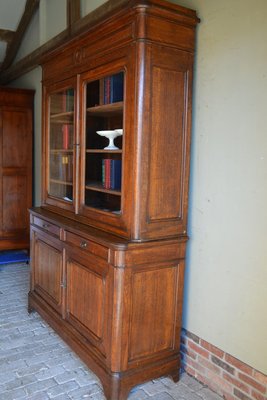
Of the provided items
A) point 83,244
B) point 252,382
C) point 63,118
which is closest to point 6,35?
point 63,118

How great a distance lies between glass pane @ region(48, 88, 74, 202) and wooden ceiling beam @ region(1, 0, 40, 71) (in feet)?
6.67

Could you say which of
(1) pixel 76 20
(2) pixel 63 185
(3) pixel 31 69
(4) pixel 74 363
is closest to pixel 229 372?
(4) pixel 74 363

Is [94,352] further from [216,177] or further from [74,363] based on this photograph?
[216,177]

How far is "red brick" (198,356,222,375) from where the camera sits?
231 cm

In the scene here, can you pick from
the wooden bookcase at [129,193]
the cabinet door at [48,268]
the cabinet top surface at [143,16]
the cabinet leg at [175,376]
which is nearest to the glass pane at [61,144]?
the wooden bookcase at [129,193]

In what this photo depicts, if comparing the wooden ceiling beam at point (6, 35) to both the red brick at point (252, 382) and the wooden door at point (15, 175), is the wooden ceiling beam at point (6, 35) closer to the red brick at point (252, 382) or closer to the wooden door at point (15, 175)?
the wooden door at point (15, 175)

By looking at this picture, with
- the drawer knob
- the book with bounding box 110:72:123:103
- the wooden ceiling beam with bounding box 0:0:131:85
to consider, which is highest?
the wooden ceiling beam with bounding box 0:0:131:85

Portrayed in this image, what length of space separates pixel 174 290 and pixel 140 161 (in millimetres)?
848

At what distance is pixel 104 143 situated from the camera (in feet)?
8.35

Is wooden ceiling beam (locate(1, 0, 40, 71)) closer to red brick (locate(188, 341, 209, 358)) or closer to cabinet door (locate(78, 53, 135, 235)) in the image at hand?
cabinet door (locate(78, 53, 135, 235))

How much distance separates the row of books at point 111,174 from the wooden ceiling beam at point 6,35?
11.0 feet

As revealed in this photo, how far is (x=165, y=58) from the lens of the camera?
6.97ft

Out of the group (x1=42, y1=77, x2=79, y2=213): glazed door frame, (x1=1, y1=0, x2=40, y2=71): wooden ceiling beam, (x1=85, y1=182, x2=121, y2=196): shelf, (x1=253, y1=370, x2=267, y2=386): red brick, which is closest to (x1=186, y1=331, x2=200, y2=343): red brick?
(x1=253, y1=370, x2=267, y2=386): red brick

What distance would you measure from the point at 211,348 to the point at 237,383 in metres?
0.24
